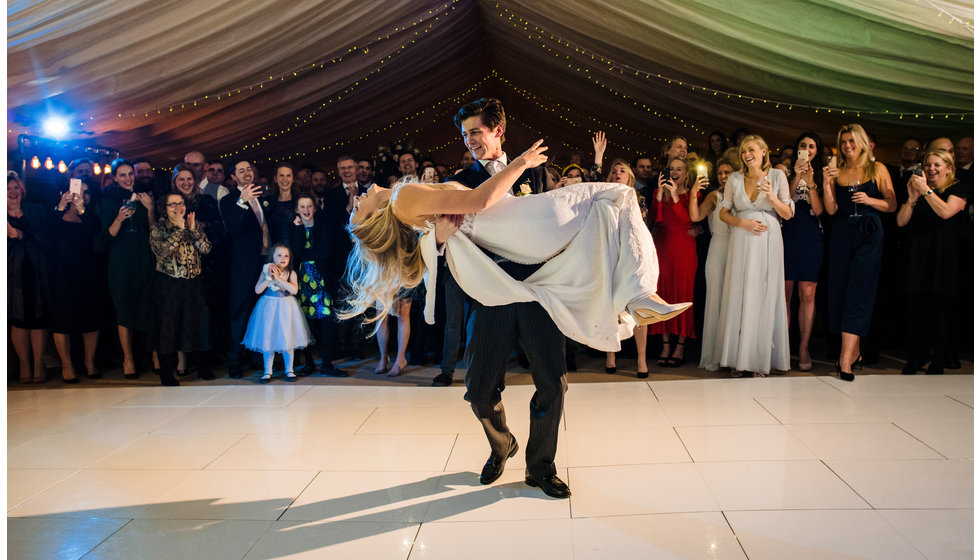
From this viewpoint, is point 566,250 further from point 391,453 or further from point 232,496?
point 232,496

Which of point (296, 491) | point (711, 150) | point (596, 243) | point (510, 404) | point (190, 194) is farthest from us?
point (711, 150)

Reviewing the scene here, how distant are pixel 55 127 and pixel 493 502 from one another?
179 inches

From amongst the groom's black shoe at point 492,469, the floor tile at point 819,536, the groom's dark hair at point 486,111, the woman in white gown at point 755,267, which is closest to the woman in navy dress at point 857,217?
the woman in white gown at point 755,267

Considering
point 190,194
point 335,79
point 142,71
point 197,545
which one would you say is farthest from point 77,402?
point 335,79

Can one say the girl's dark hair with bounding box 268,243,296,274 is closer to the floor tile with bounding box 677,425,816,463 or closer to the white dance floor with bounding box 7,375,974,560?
the white dance floor with bounding box 7,375,974,560

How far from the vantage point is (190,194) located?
5191mm

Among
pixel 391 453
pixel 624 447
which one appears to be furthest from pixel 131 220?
pixel 624 447

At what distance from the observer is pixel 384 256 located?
2.79m

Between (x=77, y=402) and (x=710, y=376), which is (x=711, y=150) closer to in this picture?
(x=710, y=376)

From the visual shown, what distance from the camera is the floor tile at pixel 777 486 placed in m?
2.55

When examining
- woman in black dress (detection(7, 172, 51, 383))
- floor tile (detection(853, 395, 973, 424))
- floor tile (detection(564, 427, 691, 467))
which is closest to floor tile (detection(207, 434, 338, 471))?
floor tile (detection(564, 427, 691, 467))

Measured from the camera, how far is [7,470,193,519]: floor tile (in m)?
2.69

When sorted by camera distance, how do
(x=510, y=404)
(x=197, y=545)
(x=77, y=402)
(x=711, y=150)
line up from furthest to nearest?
(x=711, y=150) → (x=77, y=402) → (x=510, y=404) → (x=197, y=545)

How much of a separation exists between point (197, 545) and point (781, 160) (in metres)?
4.85
